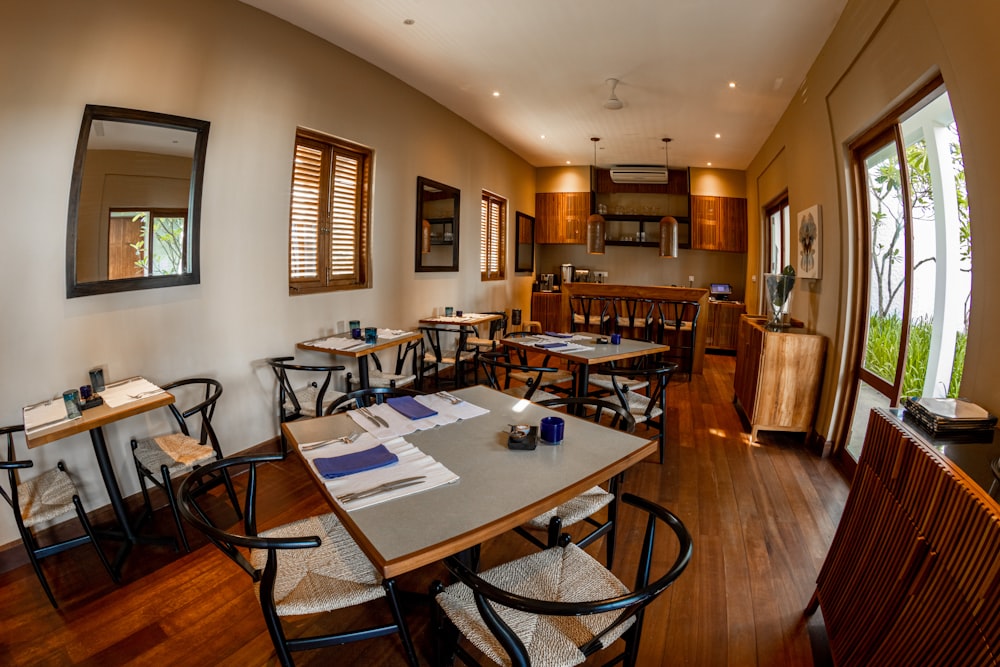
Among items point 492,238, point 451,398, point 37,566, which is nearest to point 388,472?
point 451,398

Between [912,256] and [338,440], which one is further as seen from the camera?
[912,256]

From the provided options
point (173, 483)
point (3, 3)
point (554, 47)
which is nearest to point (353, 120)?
point (554, 47)

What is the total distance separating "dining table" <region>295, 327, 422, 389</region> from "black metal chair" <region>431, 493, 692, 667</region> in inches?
91.9

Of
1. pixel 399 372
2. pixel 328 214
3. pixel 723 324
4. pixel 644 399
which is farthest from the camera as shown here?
pixel 723 324

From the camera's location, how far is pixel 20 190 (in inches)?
89.4

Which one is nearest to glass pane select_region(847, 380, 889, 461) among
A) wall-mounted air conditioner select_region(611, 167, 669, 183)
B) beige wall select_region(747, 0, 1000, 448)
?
beige wall select_region(747, 0, 1000, 448)

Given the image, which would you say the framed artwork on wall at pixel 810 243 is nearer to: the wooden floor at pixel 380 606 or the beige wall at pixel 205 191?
the wooden floor at pixel 380 606

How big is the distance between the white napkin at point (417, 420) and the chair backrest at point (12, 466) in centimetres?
137

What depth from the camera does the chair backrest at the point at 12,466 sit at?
1.98 metres

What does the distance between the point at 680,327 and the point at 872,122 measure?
3.74 meters

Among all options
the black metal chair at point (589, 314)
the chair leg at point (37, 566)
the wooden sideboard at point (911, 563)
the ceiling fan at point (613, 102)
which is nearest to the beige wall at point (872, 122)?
the wooden sideboard at point (911, 563)

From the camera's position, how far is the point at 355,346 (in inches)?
147

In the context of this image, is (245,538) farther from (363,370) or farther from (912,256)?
(912,256)

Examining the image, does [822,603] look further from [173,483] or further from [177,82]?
[177,82]
